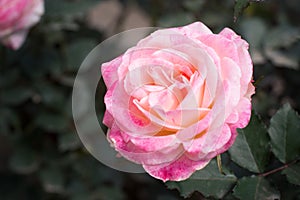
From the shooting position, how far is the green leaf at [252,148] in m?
0.73

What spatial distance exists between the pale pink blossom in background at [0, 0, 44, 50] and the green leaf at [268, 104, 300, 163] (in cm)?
45

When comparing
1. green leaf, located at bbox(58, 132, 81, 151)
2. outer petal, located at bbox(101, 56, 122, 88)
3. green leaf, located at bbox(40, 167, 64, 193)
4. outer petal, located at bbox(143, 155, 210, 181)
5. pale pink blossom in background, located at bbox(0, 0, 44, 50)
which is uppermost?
outer petal, located at bbox(101, 56, 122, 88)

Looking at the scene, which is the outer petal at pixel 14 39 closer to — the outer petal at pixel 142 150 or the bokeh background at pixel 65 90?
the bokeh background at pixel 65 90

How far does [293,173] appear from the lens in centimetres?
72

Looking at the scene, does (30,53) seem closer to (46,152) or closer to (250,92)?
(46,152)

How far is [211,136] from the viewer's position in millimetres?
581

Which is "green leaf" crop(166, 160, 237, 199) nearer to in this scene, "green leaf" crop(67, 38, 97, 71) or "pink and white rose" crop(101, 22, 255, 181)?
"pink and white rose" crop(101, 22, 255, 181)

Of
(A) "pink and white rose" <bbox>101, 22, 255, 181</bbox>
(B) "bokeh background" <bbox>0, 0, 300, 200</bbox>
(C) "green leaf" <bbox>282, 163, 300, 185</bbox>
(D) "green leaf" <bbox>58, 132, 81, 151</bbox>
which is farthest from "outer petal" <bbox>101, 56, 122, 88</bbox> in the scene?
(D) "green leaf" <bbox>58, 132, 81, 151</bbox>

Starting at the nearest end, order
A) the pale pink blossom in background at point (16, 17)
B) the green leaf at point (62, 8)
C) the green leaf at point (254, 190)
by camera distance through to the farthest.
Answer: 1. the green leaf at point (254, 190)
2. the pale pink blossom in background at point (16, 17)
3. the green leaf at point (62, 8)

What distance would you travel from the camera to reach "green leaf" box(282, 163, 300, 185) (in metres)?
0.71

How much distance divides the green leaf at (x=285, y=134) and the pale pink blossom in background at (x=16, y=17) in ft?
1.47

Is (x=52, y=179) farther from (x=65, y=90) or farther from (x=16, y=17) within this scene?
(x=16, y=17)

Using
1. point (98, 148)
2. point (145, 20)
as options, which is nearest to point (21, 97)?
point (98, 148)

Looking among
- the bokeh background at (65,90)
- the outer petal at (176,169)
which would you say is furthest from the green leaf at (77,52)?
the outer petal at (176,169)
